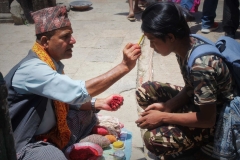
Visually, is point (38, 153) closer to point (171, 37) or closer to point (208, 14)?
point (171, 37)

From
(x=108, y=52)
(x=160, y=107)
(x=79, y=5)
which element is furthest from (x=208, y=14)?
(x=160, y=107)

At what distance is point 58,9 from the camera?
277cm

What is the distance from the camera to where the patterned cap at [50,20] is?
2.69 metres

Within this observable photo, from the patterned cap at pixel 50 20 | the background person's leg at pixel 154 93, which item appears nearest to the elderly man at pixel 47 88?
the patterned cap at pixel 50 20

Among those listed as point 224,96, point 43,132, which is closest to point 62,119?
point 43,132

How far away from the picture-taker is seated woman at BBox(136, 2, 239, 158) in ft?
7.70

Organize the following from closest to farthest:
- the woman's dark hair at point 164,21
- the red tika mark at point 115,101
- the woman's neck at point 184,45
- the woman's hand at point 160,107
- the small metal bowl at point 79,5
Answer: the woman's dark hair at point 164,21
the woman's neck at point 184,45
the woman's hand at point 160,107
the red tika mark at point 115,101
the small metal bowl at point 79,5

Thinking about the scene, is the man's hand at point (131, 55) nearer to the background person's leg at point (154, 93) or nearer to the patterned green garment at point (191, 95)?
the patterned green garment at point (191, 95)

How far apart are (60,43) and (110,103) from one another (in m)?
0.70

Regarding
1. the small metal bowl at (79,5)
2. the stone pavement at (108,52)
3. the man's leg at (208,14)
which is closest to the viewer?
the stone pavement at (108,52)

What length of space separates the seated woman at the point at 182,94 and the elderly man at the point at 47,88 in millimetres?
325

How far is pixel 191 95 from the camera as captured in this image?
2.89 m

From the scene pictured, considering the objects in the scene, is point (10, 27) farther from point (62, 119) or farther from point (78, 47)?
point (62, 119)

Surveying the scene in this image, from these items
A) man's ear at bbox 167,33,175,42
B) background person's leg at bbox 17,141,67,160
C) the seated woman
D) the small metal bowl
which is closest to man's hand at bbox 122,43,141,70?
the seated woman
